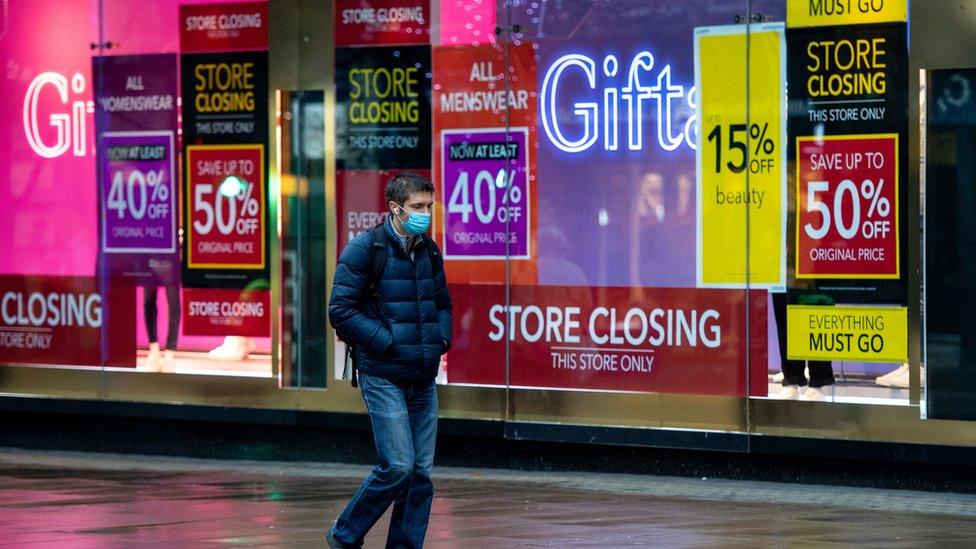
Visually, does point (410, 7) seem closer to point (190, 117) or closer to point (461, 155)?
point (461, 155)

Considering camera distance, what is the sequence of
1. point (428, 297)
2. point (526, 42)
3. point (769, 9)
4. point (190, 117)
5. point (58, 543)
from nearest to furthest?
point (428, 297)
point (58, 543)
point (769, 9)
point (526, 42)
point (190, 117)

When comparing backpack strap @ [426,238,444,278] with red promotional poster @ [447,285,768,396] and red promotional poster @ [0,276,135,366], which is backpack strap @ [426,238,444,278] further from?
red promotional poster @ [0,276,135,366]

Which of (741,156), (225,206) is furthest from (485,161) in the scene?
(225,206)

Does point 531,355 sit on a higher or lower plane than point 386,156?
lower

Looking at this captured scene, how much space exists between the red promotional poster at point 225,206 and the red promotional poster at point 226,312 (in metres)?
0.21

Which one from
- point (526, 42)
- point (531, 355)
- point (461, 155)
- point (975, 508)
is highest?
point (526, 42)

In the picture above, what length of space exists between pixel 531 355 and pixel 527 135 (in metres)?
Result: 1.50

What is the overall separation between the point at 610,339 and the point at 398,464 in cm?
438

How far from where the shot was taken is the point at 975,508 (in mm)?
10281

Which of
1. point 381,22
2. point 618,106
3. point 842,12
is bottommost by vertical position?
point 618,106

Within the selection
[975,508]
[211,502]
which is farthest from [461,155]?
[975,508]

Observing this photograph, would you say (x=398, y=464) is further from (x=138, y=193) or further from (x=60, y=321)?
(x=60, y=321)

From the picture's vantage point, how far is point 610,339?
1185cm

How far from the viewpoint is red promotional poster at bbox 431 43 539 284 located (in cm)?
1219
